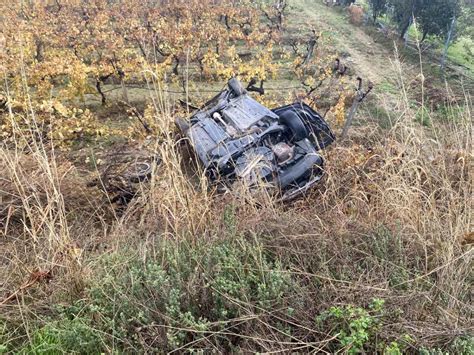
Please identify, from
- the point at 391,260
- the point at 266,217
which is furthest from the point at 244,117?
the point at 391,260

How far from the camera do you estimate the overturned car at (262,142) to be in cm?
433

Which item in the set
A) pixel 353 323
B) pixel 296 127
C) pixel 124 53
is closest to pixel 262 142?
pixel 296 127

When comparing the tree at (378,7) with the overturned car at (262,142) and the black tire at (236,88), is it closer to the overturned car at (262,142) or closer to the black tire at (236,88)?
the black tire at (236,88)

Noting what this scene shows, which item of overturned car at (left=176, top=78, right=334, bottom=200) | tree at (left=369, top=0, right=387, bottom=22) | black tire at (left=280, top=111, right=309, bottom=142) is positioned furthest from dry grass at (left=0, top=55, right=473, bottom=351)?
tree at (left=369, top=0, right=387, bottom=22)

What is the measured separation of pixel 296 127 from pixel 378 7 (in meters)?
12.1

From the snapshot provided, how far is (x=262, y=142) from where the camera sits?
4.70 m

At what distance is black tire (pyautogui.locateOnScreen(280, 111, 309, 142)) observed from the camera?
4758mm

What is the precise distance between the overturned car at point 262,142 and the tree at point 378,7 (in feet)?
37.1

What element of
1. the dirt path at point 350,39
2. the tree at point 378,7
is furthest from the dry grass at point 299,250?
the tree at point 378,7

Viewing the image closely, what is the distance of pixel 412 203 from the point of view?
3.24 metres

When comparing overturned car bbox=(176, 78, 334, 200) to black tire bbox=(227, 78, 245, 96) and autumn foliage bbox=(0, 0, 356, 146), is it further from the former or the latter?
autumn foliage bbox=(0, 0, 356, 146)

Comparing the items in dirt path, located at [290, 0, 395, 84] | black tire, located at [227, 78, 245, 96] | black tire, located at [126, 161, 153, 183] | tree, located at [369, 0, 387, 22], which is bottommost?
black tire, located at [126, 161, 153, 183]

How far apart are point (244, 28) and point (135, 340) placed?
11.8 meters

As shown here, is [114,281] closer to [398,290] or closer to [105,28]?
[398,290]
